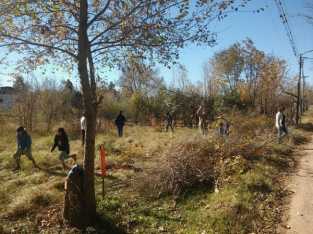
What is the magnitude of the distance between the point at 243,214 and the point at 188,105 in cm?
2625

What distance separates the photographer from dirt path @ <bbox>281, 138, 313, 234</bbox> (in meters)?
7.22

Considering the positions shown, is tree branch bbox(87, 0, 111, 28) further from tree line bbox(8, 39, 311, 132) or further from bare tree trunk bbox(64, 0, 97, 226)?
tree line bbox(8, 39, 311, 132)

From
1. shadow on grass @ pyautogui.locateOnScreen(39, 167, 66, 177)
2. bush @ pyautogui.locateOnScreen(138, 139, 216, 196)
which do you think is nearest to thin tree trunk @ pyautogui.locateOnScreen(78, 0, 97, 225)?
bush @ pyautogui.locateOnScreen(138, 139, 216, 196)

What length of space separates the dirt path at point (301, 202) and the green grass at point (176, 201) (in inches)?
14.1

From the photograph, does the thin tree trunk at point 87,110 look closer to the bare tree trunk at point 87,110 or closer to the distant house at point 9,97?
the bare tree trunk at point 87,110

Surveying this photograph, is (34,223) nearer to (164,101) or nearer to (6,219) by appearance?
(6,219)

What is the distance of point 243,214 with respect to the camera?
7926 millimetres

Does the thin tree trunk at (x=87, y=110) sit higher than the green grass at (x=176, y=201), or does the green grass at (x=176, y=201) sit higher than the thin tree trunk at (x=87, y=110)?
the thin tree trunk at (x=87, y=110)

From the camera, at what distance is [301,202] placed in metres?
8.62

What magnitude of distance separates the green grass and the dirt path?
357 millimetres

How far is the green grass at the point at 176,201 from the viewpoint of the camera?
795cm

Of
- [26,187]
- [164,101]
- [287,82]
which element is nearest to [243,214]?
[26,187]

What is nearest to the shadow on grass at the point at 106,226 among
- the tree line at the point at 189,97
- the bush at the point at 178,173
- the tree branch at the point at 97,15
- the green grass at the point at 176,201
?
the green grass at the point at 176,201

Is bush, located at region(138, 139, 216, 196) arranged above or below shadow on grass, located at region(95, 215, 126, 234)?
above
